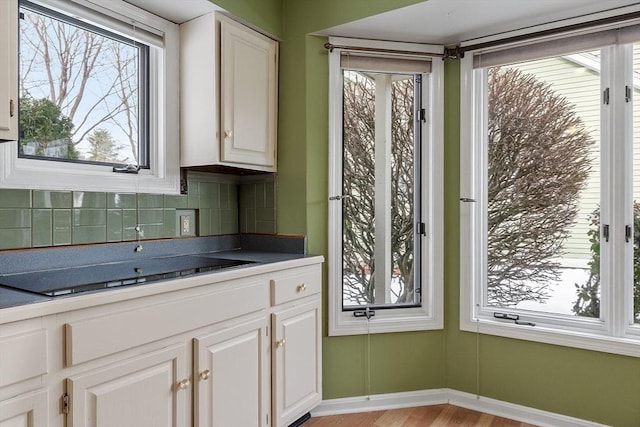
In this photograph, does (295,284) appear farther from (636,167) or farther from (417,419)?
(636,167)

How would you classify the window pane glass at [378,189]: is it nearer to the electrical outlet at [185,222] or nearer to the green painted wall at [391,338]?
the green painted wall at [391,338]

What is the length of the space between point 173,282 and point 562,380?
2.01 metres

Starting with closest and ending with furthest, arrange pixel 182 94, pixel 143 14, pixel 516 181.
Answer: pixel 143 14 → pixel 182 94 → pixel 516 181

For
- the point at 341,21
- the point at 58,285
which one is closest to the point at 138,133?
the point at 58,285

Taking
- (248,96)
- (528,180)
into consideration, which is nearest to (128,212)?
(248,96)

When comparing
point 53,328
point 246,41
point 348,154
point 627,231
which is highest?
point 246,41

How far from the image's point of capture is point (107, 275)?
5.49ft

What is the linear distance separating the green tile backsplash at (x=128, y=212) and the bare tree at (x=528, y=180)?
1.31 meters

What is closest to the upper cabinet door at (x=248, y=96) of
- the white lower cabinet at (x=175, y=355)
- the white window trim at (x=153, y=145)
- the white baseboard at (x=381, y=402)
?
the white window trim at (x=153, y=145)

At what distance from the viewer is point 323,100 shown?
2.30 meters

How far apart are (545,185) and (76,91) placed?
2.37m

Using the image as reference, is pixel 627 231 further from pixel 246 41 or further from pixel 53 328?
pixel 53 328

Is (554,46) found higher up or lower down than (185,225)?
higher up

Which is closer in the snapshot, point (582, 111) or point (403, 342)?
point (582, 111)
